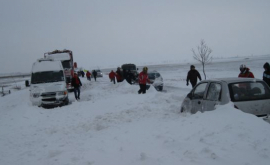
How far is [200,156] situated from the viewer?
3578mm

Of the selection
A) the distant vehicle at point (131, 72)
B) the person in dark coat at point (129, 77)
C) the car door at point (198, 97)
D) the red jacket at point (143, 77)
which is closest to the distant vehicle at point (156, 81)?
the distant vehicle at point (131, 72)

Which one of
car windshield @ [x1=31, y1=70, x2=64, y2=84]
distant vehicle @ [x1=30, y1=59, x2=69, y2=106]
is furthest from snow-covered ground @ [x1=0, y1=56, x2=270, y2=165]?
car windshield @ [x1=31, y1=70, x2=64, y2=84]

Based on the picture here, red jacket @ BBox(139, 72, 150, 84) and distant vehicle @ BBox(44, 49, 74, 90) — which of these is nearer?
red jacket @ BBox(139, 72, 150, 84)

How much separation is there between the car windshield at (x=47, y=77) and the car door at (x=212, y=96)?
981 centimetres

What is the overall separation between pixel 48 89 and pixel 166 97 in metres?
6.45

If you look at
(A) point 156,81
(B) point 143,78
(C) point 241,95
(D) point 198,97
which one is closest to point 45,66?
(B) point 143,78

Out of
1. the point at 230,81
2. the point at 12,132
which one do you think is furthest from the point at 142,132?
the point at 12,132

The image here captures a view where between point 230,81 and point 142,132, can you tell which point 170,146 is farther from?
point 230,81

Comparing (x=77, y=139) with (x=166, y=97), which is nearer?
(x=77, y=139)

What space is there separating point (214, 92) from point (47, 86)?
964cm

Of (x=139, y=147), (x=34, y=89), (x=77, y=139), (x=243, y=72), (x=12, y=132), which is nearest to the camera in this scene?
(x=139, y=147)

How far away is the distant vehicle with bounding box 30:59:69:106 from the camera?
41.6 ft

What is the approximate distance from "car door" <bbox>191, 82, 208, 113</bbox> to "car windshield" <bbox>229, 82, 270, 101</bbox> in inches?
41.4

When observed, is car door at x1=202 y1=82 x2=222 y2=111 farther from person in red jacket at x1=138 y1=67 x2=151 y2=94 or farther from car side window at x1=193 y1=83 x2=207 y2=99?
person in red jacket at x1=138 y1=67 x2=151 y2=94
